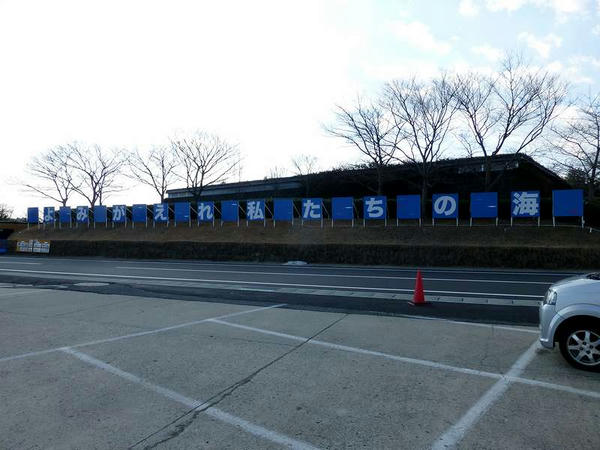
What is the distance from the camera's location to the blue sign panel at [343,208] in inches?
1046

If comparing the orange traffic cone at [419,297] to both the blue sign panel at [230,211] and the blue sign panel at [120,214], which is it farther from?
the blue sign panel at [120,214]

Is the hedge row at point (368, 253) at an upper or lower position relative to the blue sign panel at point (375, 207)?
lower

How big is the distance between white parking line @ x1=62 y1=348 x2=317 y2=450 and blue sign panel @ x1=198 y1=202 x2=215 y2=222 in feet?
91.3

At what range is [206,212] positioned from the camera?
32.9 metres

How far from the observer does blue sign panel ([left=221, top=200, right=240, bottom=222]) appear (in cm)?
3108

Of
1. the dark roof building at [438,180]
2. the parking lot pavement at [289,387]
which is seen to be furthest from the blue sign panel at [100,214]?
the parking lot pavement at [289,387]

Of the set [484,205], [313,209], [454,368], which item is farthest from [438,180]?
[454,368]

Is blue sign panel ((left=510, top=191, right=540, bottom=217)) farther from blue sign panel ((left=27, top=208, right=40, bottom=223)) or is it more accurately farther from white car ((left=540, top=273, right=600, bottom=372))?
blue sign panel ((left=27, top=208, right=40, bottom=223))

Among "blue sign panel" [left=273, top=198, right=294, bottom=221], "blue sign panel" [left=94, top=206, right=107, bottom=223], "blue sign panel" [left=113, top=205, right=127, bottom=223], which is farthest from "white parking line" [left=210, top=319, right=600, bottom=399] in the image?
"blue sign panel" [left=94, top=206, right=107, bottom=223]

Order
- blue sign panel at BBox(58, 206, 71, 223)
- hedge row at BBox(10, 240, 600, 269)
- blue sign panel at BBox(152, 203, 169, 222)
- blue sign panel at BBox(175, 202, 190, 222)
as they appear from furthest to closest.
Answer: blue sign panel at BBox(58, 206, 71, 223) < blue sign panel at BBox(152, 203, 169, 222) < blue sign panel at BBox(175, 202, 190, 222) < hedge row at BBox(10, 240, 600, 269)

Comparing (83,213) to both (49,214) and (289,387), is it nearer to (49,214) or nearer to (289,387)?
(49,214)

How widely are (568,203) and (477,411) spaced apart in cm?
2109

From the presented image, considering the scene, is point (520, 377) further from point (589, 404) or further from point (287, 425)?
point (287, 425)

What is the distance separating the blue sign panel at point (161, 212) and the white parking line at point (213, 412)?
30.8 metres
